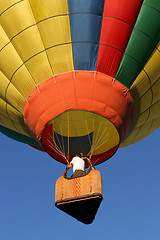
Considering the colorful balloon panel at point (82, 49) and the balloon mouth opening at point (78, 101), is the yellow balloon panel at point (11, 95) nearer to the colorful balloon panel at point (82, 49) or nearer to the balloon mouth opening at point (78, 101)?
the colorful balloon panel at point (82, 49)

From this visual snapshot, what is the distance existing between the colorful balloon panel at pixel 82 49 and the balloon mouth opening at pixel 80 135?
861mm

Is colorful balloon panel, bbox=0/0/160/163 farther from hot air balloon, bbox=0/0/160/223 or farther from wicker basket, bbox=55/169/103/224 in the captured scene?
wicker basket, bbox=55/169/103/224

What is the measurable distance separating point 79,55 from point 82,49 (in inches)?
5.0

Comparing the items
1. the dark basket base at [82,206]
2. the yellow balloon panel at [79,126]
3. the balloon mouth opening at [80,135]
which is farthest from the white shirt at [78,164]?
the yellow balloon panel at [79,126]

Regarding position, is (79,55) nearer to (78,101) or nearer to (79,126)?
(78,101)

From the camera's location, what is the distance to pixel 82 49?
7793mm

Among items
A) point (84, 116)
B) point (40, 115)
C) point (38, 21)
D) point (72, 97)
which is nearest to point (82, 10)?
point (38, 21)

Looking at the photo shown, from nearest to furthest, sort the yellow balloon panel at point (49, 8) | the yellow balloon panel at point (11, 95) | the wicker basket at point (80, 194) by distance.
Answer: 1. the wicker basket at point (80, 194)
2. the yellow balloon panel at point (49, 8)
3. the yellow balloon panel at point (11, 95)

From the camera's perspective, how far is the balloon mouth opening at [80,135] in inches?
354

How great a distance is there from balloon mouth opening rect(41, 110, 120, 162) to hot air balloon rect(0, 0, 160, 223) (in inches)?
31.7

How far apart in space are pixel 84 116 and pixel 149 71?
2102mm

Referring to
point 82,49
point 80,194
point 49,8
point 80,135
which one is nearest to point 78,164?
point 80,194

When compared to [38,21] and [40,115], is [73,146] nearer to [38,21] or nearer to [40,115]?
[40,115]

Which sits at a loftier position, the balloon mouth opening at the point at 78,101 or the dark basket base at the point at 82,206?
the balloon mouth opening at the point at 78,101
